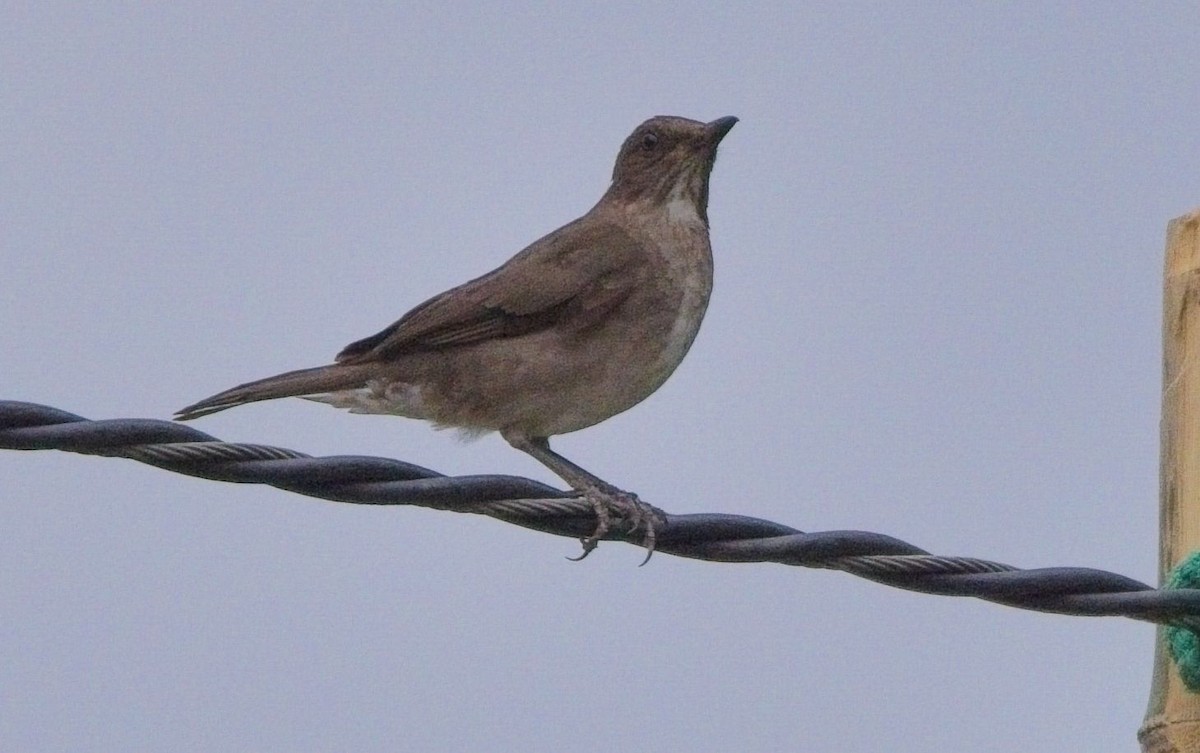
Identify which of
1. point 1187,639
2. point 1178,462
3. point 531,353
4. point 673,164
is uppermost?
point 673,164

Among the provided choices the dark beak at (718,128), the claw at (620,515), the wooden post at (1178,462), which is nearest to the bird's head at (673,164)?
the dark beak at (718,128)

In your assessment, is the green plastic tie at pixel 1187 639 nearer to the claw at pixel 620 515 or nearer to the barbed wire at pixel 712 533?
the barbed wire at pixel 712 533

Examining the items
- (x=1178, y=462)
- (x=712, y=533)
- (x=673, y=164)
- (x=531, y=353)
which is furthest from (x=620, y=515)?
(x=673, y=164)

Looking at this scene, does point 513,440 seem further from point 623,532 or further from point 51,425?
point 51,425

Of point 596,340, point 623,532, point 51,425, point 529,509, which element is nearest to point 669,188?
point 596,340

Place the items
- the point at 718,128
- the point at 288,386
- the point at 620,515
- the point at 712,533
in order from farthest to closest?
the point at 718,128, the point at 288,386, the point at 620,515, the point at 712,533

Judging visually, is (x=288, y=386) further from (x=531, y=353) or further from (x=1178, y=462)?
(x=1178, y=462)
